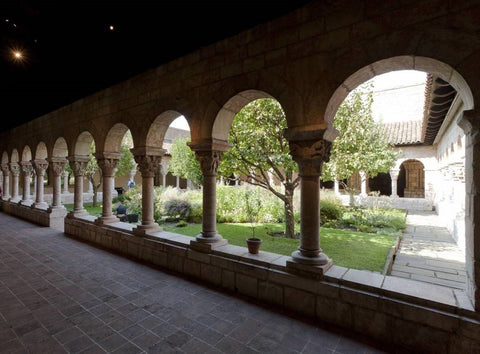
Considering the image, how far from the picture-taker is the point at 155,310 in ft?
9.80

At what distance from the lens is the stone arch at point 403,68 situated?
7.70 ft

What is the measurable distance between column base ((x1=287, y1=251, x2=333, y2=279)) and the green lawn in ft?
5.90

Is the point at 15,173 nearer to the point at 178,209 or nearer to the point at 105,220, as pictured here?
the point at 178,209

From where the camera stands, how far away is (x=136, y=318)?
2824mm

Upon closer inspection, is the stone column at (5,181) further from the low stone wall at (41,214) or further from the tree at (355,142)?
the tree at (355,142)

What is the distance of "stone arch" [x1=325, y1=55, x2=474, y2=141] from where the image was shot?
2.35 metres

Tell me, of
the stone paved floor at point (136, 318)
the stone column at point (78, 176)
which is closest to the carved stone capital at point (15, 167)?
the stone column at point (78, 176)

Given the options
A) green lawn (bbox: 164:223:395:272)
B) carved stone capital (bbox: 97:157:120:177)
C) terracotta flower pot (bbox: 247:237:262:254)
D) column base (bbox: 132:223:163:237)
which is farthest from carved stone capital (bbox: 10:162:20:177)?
terracotta flower pot (bbox: 247:237:262:254)

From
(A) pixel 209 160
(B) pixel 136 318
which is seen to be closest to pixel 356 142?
(A) pixel 209 160

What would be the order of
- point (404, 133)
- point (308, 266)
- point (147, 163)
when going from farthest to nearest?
point (404, 133)
point (147, 163)
point (308, 266)

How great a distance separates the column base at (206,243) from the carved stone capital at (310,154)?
170 centimetres

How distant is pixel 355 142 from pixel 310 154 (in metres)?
6.17

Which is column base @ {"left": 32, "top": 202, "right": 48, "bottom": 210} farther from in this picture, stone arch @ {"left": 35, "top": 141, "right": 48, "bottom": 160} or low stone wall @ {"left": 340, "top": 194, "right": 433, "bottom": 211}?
low stone wall @ {"left": 340, "top": 194, "right": 433, "bottom": 211}

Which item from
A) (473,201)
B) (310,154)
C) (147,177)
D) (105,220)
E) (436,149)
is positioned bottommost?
(105,220)
